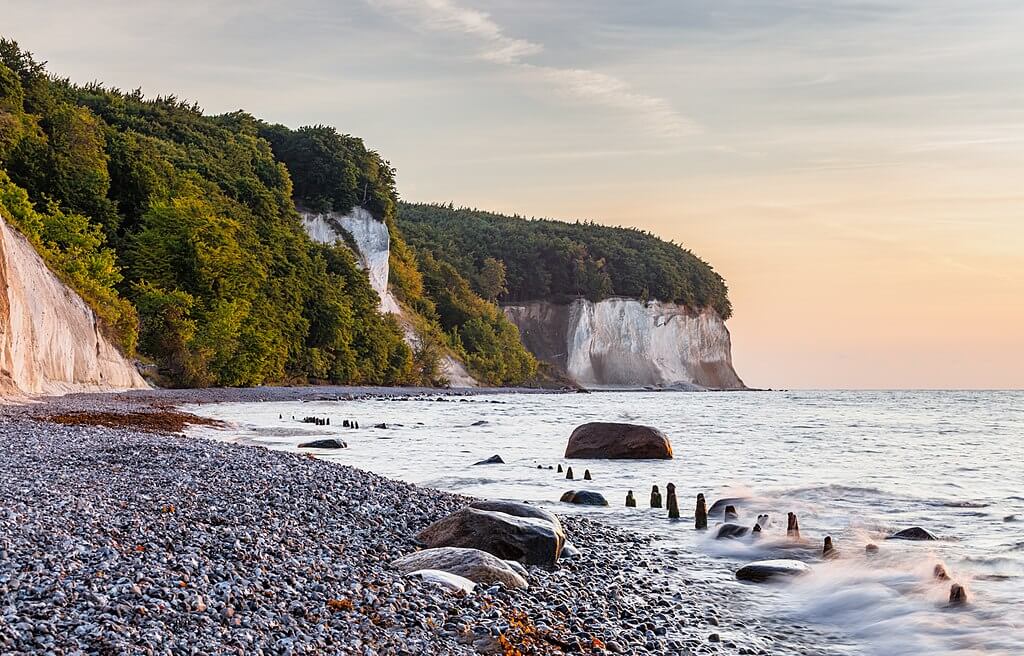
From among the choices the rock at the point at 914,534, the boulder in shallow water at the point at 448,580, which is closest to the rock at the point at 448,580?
the boulder in shallow water at the point at 448,580

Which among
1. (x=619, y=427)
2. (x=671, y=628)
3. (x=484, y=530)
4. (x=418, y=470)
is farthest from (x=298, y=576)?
(x=619, y=427)

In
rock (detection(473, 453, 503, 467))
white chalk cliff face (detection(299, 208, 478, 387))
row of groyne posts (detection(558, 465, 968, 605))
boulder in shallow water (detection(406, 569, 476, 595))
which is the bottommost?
rock (detection(473, 453, 503, 467))

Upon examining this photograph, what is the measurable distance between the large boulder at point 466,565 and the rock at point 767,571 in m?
2.91

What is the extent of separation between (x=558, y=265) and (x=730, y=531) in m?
115

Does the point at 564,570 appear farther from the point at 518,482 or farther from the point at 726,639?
the point at 518,482

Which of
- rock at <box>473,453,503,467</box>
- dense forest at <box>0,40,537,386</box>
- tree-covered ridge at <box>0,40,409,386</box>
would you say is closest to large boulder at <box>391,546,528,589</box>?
rock at <box>473,453,503,467</box>

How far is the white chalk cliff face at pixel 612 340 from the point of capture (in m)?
121

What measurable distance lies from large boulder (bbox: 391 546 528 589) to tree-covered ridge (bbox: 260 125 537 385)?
238 feet

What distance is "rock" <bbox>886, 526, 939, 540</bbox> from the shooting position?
39.2 ft

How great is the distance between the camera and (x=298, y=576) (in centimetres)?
690

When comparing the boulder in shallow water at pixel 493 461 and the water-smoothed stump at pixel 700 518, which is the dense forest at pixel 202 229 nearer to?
the boulder in shallow water at pixel 493 461

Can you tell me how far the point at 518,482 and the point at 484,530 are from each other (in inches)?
305

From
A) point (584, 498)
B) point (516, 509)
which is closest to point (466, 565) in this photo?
point (516, 509)

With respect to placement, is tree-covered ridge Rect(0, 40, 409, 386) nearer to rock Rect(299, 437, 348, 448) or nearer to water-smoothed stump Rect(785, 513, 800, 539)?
rock Rect(299, 437, 348, 448)
